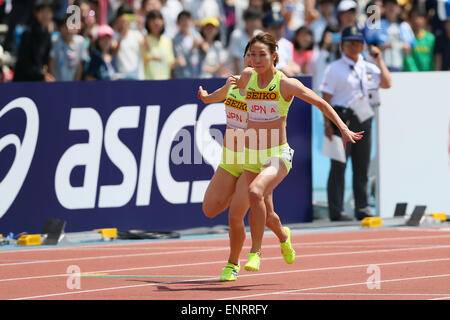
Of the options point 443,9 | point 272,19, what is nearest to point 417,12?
point 443,9

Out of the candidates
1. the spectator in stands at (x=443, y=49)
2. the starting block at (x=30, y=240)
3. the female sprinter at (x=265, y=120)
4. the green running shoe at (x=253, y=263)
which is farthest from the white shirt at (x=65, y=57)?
the green running shoe at (x=253, y=263)

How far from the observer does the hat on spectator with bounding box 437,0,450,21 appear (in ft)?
68.2

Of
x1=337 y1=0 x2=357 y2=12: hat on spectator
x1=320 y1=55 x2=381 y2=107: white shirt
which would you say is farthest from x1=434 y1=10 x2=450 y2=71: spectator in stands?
x1=320 y1=55 x2=381 y2=107: white shirt

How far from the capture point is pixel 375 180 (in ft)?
54.2

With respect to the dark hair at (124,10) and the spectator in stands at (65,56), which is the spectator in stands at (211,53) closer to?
the dark hair at (124,10)

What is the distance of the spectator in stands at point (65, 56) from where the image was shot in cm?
1728

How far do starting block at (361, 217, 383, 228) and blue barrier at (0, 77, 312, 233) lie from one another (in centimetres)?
128

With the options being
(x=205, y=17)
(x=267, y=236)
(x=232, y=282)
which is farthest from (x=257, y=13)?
(x=232, y=282)

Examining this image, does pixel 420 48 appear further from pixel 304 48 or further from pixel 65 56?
pixel 65 56

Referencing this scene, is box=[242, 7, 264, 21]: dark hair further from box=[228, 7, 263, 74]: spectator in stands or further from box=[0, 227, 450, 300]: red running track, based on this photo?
box=[0, 227, 450, 300]: red running track

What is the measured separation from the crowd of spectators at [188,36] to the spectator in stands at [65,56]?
2 cm

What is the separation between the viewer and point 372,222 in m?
15.8

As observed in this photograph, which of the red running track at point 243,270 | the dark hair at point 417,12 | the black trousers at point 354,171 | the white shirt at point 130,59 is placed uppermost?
the dark hair at point 417,12

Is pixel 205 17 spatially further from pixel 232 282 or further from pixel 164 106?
pixel 232 282
